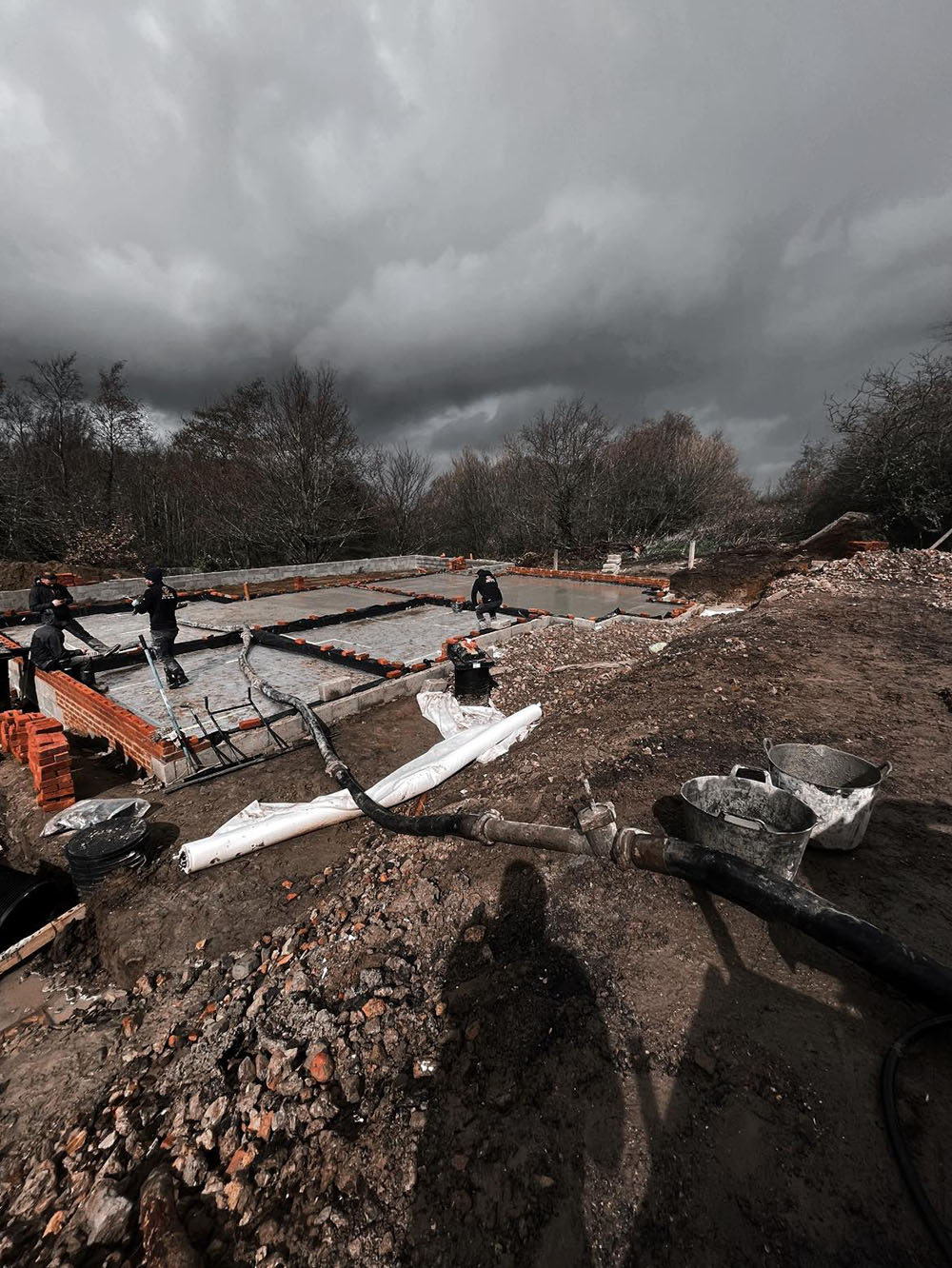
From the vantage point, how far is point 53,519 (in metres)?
18.2

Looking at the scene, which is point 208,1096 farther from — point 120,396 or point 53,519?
point 120,396

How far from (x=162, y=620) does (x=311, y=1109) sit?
6.96 m

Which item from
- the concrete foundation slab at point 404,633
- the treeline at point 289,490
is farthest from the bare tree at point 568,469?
the concrete foundation slab at point 404,633

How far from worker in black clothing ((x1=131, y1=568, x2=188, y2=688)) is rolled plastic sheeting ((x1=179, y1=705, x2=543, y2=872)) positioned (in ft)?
12.5

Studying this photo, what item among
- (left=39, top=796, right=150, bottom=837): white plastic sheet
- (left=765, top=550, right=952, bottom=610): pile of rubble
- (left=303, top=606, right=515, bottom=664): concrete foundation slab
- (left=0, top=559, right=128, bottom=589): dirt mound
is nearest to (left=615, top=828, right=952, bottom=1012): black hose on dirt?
(left=39, top=796, right=150, bottom=837): white plastic sheet

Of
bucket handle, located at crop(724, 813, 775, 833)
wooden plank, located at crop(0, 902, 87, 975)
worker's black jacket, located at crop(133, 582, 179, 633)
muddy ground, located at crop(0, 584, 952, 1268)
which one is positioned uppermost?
worker's black jacket, located at crop(133, 582, 179, 633)

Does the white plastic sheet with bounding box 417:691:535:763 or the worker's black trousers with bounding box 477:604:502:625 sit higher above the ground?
the worker's black trousers with bounding box 477:604:502:625

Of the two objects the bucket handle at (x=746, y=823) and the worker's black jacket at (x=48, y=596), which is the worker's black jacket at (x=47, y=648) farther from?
the bucket handle at (x=746, y=823)

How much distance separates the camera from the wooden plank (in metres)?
3.42

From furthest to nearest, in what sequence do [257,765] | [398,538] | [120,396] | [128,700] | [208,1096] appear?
[398,538] → [120,396] → [128,700] → [257,765] → [208,1096]

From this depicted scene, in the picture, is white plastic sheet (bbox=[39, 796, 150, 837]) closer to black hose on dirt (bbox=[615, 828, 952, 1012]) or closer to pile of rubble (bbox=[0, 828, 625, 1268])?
pile of rubble (bbox=[0, 828, 625, 1268])

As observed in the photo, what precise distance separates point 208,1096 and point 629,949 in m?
2.23

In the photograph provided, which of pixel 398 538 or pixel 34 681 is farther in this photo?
pixel 398 538

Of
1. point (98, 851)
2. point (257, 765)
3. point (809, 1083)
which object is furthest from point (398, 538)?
point (809, 1083)
